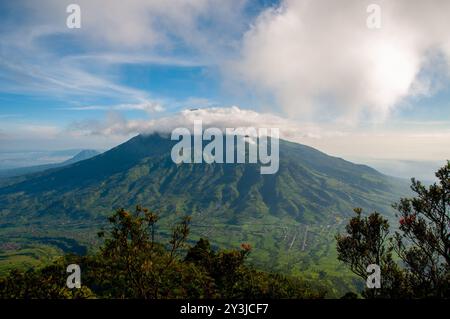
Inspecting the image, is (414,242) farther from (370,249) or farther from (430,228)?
(370,249)

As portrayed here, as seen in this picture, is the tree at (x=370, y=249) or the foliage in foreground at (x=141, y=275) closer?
the foliage in foreground at (x=141, y=275)

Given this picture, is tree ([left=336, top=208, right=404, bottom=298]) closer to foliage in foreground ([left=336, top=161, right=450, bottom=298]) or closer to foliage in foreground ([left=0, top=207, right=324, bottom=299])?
foliage in foreground ([left=336, top=161, right=450, bottom=298])

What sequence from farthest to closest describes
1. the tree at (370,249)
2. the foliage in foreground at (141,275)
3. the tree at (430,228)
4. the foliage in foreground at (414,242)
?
1. the tree at (370,249)
2. the foliage in foreground at (414,242)
3. the tree at (430,228)
4. the foliage in foreground at (141,275)

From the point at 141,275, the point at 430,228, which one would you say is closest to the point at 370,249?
the point at 430,228

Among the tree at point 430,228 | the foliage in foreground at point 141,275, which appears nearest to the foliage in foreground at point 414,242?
the tree at point 430,228

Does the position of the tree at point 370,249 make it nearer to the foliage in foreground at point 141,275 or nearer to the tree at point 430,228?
the tree at point 430,228
